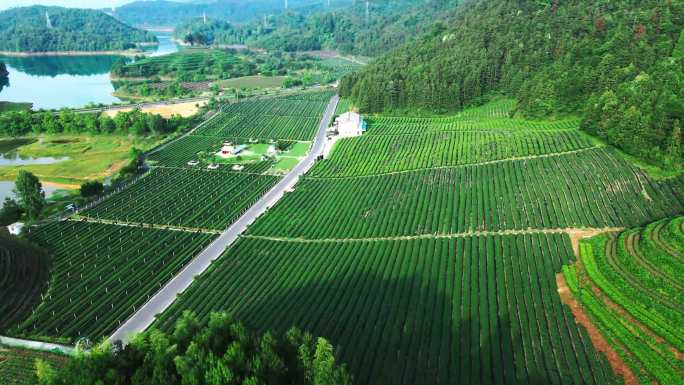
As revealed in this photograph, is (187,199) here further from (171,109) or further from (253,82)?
(253,82)

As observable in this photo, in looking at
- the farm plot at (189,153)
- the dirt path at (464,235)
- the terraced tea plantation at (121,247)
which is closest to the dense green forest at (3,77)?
the farm plot at (189,153)

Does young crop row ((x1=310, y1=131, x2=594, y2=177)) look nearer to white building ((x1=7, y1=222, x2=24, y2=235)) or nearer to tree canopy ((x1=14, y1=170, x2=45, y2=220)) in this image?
tree canopy ((x1=14, y1=170, x2=45, y2=220))

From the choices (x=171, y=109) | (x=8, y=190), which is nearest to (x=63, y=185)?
(x=8, y=190)

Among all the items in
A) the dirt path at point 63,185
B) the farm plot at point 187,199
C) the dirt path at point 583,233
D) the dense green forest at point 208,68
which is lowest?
the dirt path at point 63,185

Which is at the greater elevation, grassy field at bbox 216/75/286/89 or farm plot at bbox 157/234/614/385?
grassy field at bbox 216/75/286/89

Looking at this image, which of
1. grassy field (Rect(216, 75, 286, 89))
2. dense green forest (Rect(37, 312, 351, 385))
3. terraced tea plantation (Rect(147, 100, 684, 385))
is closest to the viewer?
dense green forest (Rect(37, 312, 351, 385))

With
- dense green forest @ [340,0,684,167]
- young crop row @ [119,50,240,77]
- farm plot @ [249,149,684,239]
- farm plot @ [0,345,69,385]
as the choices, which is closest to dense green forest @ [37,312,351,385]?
farm plot @ [0,345,69,385]

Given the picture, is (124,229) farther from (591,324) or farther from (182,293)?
(591,324)

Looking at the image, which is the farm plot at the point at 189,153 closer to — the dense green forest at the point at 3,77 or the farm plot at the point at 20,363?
the farm plot at the point at 20,363
